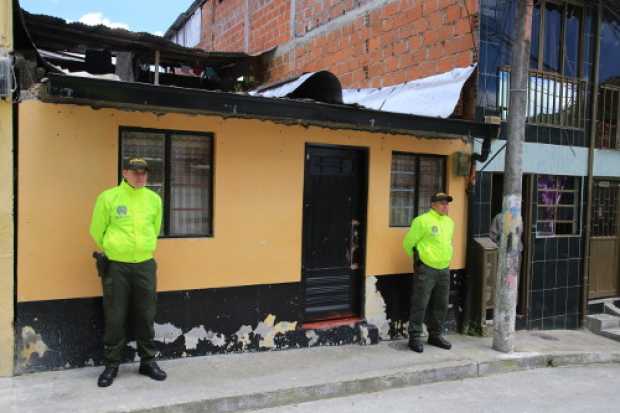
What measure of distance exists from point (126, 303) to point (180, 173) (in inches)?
58.5

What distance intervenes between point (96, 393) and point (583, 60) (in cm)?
820

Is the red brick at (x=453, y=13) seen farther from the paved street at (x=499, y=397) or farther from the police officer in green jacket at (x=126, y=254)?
the police officer in green jacket at (x=126, y=254)

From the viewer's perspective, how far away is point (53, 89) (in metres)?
4.47

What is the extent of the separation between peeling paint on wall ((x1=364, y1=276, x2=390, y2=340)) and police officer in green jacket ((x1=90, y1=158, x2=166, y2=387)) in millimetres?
2786

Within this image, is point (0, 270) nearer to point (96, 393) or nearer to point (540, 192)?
point (96, 393)

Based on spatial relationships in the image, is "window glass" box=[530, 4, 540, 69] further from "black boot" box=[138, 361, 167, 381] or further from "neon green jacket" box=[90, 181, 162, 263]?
"black boot" box=[138, 361, 167, 381]

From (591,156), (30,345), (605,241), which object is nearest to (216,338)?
(30,345)

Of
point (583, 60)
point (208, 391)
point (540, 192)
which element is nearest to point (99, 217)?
point (208, 391)

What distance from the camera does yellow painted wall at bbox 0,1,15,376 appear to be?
4.83 m

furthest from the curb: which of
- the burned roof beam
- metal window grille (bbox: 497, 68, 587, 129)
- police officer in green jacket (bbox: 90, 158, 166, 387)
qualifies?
metal window grille (bbox: 497, 68, 587, 129)

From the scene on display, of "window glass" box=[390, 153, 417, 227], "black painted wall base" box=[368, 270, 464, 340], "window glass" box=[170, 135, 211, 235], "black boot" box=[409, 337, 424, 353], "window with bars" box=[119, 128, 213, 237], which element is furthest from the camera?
"window glass" box=[390, 153, 417, 227]

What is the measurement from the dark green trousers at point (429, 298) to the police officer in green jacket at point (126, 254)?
3.05m

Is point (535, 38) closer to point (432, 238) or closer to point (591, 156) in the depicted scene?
point (591, 156)

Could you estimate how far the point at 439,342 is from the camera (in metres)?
6.78
